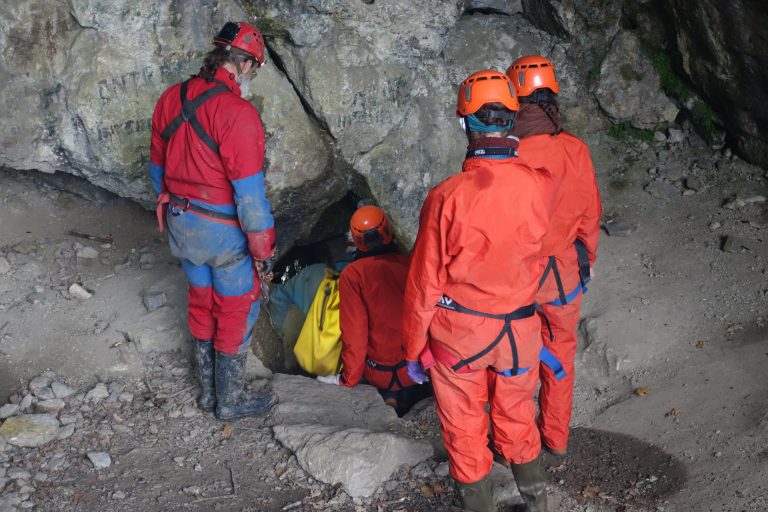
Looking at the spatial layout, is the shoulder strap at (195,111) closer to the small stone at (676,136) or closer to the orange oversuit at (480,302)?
the orange oversuit at (480,302)

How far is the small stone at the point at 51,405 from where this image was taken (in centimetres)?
494

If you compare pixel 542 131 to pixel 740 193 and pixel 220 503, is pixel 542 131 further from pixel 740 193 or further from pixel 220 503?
pixel 740 193

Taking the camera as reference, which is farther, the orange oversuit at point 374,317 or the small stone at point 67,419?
the orange oversuit at point 374,317

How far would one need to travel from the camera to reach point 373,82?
6355 mm

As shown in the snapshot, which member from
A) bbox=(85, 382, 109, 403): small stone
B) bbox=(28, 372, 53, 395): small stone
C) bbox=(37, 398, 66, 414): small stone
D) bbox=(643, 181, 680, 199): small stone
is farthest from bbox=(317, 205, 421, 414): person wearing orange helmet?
bbox=(643, 181, 680, 199): small stone

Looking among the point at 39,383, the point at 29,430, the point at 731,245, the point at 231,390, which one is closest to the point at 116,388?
the point at 39,383

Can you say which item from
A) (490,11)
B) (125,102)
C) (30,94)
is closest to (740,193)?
(490,11)

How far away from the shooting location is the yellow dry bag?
5730mm

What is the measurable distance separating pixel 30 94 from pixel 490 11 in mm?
4002

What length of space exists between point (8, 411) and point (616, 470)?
3.76m

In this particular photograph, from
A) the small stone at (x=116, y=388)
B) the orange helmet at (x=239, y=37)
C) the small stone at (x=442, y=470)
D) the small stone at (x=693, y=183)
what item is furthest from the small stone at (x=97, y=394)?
the small stone at (x=693, y=183)

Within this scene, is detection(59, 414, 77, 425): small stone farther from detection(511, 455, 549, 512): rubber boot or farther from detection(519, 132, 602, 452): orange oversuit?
detection(519, 132, 602, 452): orange oversuit

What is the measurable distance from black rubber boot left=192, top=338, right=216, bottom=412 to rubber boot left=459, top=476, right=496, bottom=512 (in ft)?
6.41

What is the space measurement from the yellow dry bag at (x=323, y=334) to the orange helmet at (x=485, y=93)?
260cm
